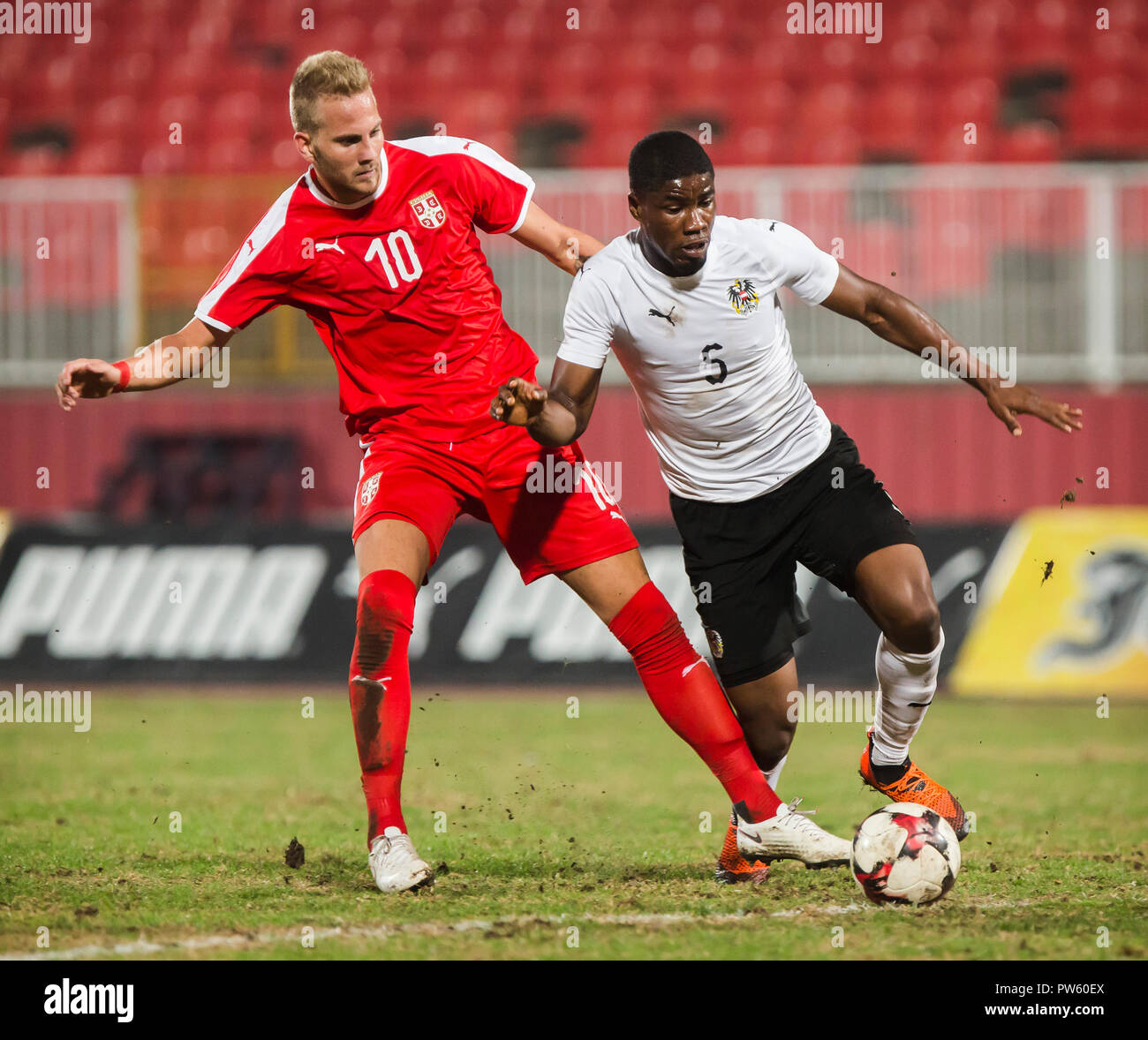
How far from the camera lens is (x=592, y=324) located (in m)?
4.81

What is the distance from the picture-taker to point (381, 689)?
187 inches

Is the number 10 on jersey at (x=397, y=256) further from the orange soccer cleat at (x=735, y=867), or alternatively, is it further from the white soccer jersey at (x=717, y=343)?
the orange soccer cleat at (x=735, y=867)

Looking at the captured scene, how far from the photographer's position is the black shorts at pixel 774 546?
4.94 meters

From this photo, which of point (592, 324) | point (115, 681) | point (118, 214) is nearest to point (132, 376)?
point (592, 324)

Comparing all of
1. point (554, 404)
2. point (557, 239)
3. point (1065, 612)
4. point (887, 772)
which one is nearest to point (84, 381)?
point (554, 404)

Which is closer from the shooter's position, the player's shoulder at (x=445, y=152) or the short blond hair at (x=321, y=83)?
the short blond hair at (x=321, y=83)

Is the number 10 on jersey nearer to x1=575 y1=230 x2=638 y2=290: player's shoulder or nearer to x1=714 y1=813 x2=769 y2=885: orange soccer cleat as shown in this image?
x1=575 y1=230 x2=638 y2=290: player's shoulder

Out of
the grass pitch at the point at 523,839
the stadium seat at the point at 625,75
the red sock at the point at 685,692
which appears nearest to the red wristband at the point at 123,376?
the grass pitch at the point at 523,839

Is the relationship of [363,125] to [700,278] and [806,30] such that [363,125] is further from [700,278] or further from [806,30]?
[806,30]

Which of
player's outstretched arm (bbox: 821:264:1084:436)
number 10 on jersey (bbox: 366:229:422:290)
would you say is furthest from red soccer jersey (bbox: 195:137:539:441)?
player's outstretched arm (bbox: 821:264:1084:436)

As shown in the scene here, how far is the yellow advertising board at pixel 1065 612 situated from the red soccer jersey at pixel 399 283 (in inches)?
219

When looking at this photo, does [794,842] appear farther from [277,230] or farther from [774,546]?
[277,230]

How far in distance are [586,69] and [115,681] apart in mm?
7560

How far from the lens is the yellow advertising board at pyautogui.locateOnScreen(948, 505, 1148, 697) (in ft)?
31.1
